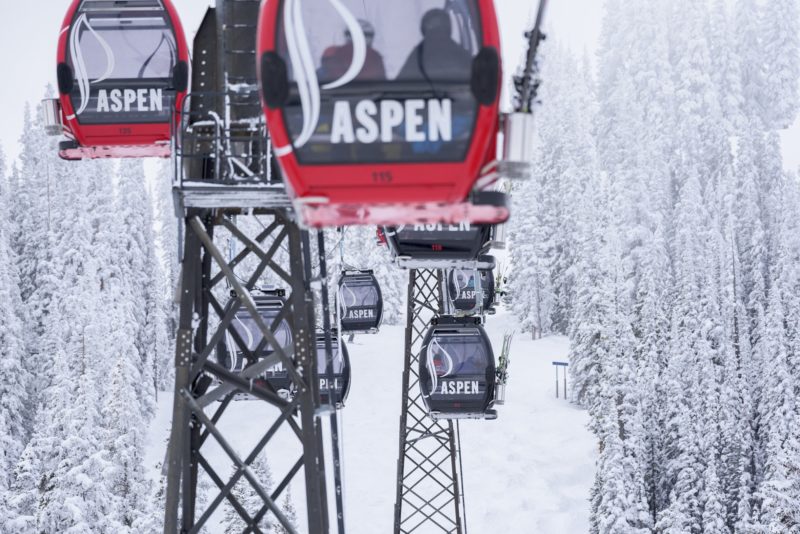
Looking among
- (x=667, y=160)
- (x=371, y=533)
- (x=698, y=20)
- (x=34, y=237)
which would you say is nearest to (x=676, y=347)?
(x=371, y=533)

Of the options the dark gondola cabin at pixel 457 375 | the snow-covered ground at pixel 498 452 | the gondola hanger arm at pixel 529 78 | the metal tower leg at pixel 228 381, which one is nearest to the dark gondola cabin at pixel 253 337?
the dark gondola cabin at pixel 457 375

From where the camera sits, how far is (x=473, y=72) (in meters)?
5.23

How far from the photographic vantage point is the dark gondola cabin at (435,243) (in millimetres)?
14615

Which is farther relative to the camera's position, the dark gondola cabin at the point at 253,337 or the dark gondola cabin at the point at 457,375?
the dark gondola cabin at the point at 457,375

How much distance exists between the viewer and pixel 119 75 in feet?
30.5

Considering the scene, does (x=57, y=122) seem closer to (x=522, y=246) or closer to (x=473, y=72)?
(x=473, y=72)

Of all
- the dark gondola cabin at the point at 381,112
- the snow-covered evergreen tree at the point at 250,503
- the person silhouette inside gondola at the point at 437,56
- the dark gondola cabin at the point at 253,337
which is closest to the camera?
the dark gondola cabin at the point at 381,112

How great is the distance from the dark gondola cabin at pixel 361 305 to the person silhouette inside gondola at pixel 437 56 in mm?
18704

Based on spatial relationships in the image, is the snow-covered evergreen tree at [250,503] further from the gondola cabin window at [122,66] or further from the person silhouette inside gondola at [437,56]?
the person silhouette inside gondola at [437,56]

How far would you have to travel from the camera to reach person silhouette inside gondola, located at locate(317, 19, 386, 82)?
207 inches

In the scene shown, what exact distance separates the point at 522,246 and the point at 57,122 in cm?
6057

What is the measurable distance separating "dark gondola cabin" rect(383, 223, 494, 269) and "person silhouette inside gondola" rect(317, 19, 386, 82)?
923 cm

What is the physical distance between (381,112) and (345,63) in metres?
0.33

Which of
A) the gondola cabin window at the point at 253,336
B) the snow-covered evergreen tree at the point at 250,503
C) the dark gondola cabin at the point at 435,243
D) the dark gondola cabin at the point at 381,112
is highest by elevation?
the dark gondola cabin at the point at 381,112
